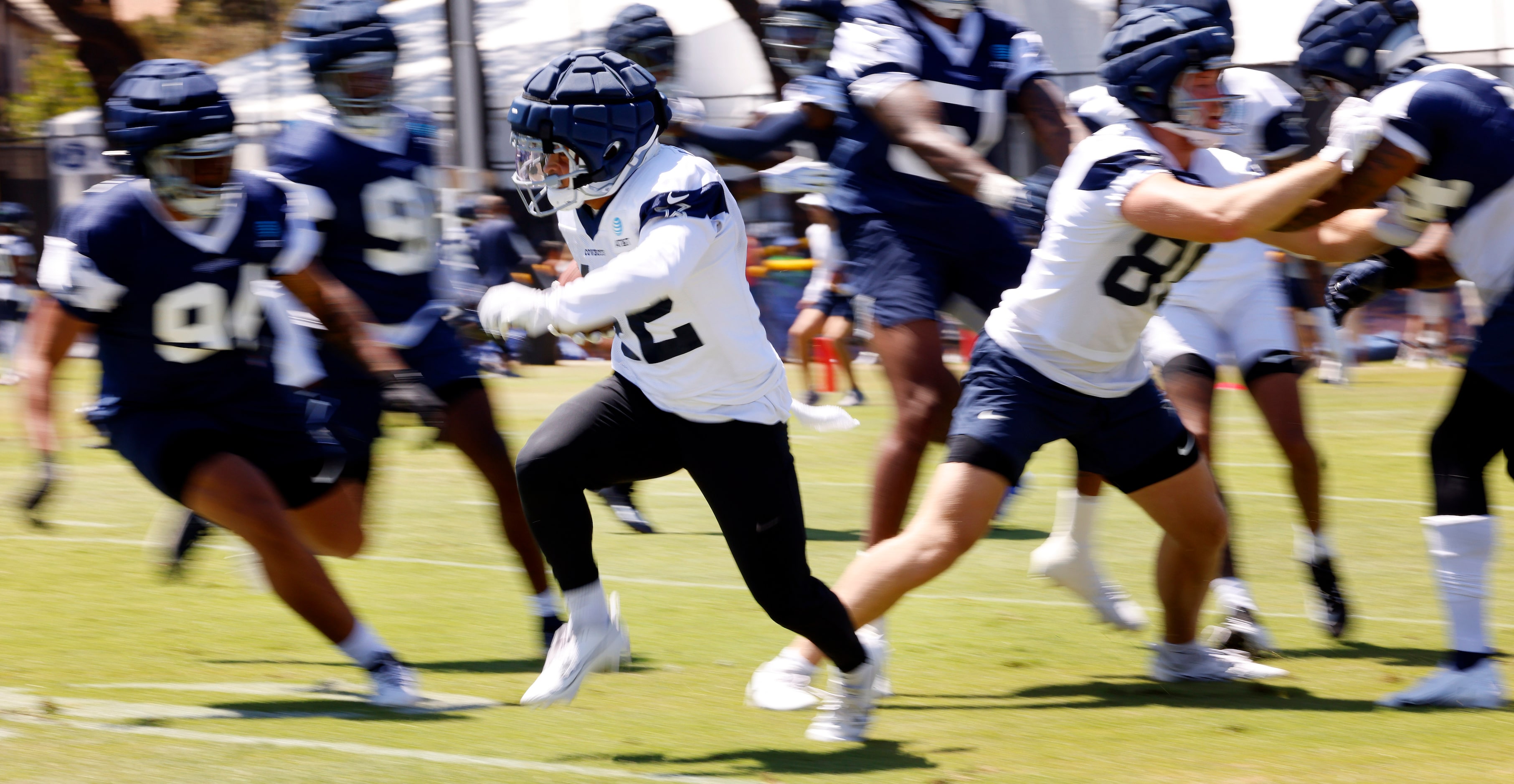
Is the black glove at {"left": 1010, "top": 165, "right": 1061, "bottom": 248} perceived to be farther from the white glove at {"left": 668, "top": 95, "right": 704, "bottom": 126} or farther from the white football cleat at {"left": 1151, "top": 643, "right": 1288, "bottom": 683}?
the white glove at {"left": 668, "top": 95, "right": 704, "bottom": 126}

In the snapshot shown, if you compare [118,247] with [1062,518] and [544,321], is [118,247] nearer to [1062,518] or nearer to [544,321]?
[544,321]

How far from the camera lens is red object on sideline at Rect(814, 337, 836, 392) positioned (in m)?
15.8

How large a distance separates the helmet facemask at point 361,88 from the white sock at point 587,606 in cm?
223

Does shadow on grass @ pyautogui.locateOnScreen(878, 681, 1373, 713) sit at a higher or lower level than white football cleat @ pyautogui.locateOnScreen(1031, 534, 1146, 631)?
higher

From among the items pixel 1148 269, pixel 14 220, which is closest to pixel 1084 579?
pixel 1148 269

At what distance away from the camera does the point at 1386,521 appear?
319 inches

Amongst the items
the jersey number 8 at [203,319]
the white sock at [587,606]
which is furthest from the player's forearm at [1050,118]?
the jersey number 8 at [203,319]

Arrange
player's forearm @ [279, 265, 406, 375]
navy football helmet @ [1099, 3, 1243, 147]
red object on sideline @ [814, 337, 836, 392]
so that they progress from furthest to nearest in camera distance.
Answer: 1. red object on sideline @ [814, 337, 836, 392]
2. player's forearm @ [279, 265, 406, 375]
3. navy football helmet @ [1099, 3, 1243, 147]

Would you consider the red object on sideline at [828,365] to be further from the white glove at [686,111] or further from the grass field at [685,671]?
the white glove at [686,111]

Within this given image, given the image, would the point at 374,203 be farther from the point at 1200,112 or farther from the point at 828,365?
the point at 828,365

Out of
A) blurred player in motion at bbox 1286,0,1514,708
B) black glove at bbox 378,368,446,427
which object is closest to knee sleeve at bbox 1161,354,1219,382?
blurred player in motion at bbox 1286,0,1514,708

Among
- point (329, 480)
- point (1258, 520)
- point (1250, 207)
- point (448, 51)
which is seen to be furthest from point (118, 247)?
point (448, 51)

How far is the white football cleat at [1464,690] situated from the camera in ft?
15.1

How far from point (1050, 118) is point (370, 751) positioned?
3.28 metres
